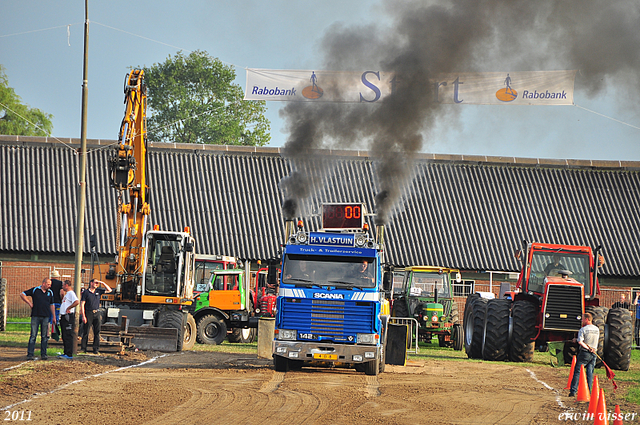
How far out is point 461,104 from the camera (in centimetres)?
2239

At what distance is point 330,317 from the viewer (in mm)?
15469

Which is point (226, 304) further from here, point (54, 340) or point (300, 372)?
point (300, 372)

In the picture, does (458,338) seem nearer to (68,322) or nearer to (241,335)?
(241,335)

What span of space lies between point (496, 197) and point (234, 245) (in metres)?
13.7

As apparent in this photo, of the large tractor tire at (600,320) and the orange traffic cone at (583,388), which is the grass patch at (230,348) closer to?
the large tractor tire at (600,320)

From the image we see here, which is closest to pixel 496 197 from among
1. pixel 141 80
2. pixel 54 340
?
pixel 141 80

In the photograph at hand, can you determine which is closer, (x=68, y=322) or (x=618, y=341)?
(x=68, y=322)

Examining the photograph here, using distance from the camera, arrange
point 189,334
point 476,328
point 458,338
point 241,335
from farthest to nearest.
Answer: point 241,335, point 458,338, point 189,334, point 476,328

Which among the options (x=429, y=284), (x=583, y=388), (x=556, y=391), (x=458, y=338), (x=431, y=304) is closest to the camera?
(x=583, y=388)

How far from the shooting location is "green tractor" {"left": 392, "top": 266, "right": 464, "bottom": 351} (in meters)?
24.8

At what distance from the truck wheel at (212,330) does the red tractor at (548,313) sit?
25.5 feet

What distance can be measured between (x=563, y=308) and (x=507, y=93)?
14.6 metres

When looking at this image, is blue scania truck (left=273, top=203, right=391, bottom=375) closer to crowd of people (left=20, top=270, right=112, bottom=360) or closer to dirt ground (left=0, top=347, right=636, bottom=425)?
dirt ground (left=0, top=347, right=636, bottom=425)

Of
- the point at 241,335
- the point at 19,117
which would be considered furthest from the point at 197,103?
the point at 241,335
